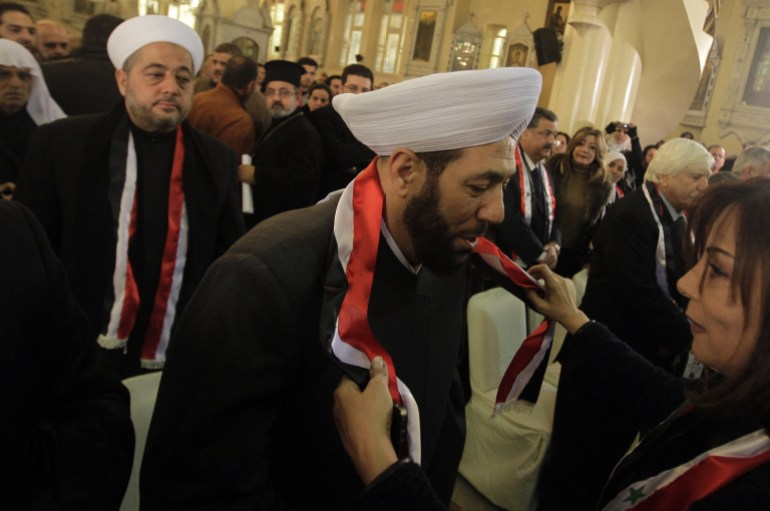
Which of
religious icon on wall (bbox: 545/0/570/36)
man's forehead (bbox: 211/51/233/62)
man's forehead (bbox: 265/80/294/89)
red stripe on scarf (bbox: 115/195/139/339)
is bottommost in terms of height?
red stripe on scarf (bbox: 115/195/139/339)

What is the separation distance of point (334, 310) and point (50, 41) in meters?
4.22

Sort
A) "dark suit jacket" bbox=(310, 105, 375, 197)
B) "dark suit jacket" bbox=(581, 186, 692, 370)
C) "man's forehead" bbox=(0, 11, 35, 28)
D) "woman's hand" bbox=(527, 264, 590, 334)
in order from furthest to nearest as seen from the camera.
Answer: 1. "dark suit jacket" bbox=(310, 105, 375, 197)
2. "man's forehead" bbox=(0, 11, 35, 28)
3. "dark suit jacket" bbox=(581, 186, 692, 370)
4. "woman's hand" bbox=(527, 264, 590, 334)

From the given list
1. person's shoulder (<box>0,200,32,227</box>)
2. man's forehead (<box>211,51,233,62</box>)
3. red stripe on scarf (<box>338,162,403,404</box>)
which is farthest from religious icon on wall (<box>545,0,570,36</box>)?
person's shoulder (<box>0,200,32,227</box>)

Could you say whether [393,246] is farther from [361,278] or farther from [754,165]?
[754,165]

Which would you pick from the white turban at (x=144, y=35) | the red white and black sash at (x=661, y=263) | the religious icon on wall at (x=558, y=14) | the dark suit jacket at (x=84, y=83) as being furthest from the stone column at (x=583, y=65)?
the religious icon on wall at (x=558, y=14)

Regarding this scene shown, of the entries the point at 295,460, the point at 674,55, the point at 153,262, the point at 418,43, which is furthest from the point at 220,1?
the point at 295,460

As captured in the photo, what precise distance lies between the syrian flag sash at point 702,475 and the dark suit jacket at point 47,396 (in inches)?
43.1

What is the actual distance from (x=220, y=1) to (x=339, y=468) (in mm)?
19596

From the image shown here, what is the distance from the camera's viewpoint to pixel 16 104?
9.14 feet

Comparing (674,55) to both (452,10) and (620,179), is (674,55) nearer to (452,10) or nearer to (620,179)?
(620,179)

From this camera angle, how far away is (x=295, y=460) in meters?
1.24

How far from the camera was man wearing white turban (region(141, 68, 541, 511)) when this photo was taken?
3.60 ft

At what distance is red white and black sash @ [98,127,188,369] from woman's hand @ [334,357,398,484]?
149cm

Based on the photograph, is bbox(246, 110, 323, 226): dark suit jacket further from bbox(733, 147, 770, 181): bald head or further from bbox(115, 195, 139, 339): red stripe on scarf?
bbox(733, 147, 770, 181): bald head
